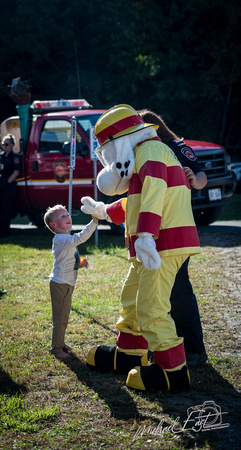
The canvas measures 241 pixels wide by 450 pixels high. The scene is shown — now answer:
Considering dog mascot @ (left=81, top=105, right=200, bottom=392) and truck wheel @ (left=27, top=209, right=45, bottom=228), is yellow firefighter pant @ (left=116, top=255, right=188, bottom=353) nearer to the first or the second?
dog mascot @ (left=81, top=105, right=200, bottom=392)

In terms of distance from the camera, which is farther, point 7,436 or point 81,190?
point 81,190

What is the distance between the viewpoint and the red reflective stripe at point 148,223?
133 inches

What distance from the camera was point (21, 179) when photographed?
33.5 feet

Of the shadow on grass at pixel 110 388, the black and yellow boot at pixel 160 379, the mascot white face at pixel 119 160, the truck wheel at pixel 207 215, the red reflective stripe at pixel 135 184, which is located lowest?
the shadow on grass at pixel 110 388

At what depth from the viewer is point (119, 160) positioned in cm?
364

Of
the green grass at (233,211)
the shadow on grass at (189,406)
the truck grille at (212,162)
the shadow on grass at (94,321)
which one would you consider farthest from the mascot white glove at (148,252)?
the green grass at (233,211)

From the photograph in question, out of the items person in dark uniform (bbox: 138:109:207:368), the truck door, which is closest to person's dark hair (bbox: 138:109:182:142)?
person in dark uniform (bbox: 138:109:207:368)

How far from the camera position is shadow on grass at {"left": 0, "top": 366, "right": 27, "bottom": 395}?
368cm

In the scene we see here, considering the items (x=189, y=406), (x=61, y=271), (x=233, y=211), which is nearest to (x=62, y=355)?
(x=61, y=271)

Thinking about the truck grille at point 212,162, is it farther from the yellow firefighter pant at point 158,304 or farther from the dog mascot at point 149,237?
the yellow firefighter pant at point 158,304

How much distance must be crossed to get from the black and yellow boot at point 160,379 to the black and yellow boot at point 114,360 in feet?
1.11

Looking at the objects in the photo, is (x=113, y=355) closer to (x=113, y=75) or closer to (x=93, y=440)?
(x=93, y=440)

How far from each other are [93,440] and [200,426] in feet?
1.95

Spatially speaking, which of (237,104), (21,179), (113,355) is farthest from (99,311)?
(237,104)
